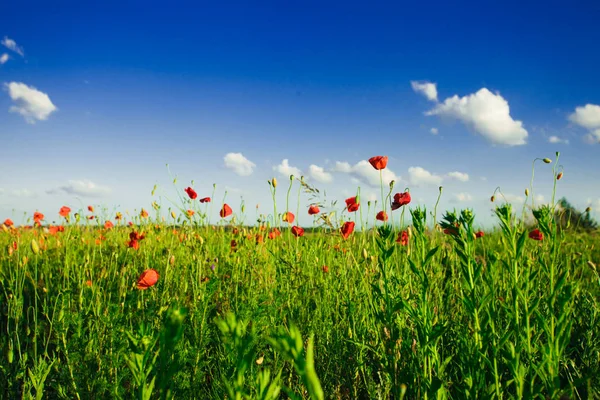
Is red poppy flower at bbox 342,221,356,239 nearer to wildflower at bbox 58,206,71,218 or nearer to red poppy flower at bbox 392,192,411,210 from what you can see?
red poppy flower at bbox 392,192,411,210

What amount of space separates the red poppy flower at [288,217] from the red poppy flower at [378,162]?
84 cm

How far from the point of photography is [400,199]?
2.34 meters

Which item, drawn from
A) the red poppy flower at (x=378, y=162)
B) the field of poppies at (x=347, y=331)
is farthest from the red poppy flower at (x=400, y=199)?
the red poppy flower at (x=378, y=162)

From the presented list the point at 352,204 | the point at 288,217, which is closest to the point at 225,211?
the point at 288,217

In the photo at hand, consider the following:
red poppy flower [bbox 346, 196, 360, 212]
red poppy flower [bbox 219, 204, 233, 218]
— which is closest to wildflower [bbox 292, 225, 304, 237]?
red poppy flower [bbox 346, 196, 360, 212]

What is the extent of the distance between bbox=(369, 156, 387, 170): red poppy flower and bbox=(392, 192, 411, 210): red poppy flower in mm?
318

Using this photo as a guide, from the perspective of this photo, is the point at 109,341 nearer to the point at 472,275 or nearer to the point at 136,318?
the point at 136,318

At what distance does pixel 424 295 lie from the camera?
127 cm

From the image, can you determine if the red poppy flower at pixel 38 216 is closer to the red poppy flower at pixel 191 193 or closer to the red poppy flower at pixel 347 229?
the red poppy flower at pixel 191 193

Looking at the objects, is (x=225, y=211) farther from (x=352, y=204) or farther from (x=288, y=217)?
(x=352, y=204)

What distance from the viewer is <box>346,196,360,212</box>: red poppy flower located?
2834mm

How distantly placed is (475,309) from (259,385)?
79 centimetres

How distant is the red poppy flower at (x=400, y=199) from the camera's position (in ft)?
7.63

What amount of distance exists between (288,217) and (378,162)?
3.01 feet
